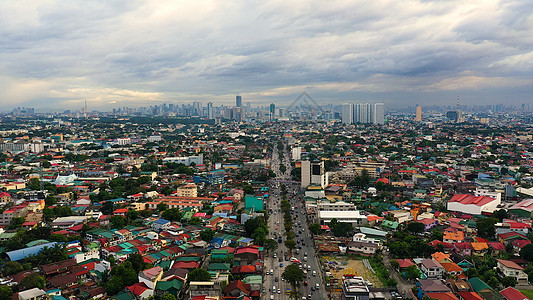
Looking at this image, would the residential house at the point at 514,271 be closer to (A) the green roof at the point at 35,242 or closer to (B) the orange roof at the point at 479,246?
(B) the orange roof at the point at 479,246

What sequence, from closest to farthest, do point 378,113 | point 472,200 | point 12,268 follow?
point 12,268
point 472,200
point 378,113

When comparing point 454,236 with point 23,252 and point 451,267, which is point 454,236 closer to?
point 451,267

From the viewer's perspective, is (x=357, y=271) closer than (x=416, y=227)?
Yes

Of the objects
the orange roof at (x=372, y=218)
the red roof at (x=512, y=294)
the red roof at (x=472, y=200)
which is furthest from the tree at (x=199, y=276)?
the red roof at (x=472, y=200)

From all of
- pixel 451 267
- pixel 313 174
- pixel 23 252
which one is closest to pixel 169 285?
pixel 23 252

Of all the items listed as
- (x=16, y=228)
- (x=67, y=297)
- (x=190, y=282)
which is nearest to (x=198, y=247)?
(x=190, y=282)

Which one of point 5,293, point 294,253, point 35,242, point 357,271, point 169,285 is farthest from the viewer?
point 294,253

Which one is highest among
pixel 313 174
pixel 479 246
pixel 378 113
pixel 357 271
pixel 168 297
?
pixel 378 113
